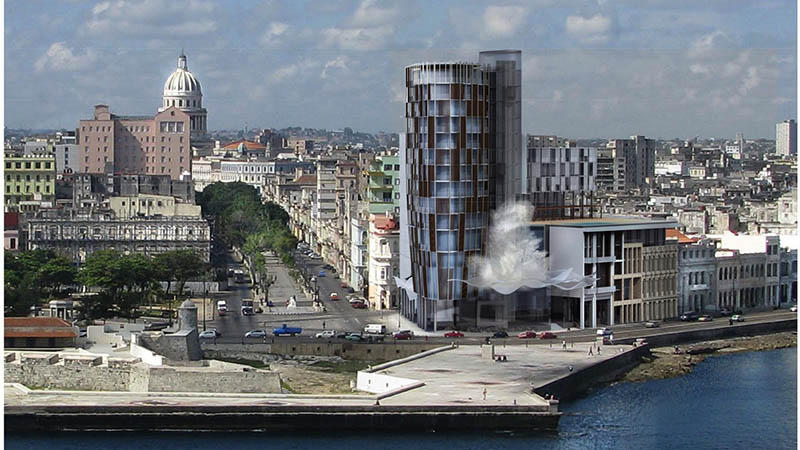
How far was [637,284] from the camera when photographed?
31.2 metres

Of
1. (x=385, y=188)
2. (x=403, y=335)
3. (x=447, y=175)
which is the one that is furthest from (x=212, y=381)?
(x=385, y=188)

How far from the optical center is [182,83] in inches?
3105

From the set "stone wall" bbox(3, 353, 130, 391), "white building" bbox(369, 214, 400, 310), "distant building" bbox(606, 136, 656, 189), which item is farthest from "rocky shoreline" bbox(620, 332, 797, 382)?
"distant building" bbox(606, 136, 656, 189)

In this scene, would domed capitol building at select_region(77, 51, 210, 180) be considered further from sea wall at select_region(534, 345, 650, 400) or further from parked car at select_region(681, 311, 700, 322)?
sea wall at select_region(534, 345, 650, 400)

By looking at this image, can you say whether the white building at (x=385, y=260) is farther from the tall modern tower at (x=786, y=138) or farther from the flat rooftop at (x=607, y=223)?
the tall modern tower at (x=786, y=138)

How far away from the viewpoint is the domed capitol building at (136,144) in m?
58.8

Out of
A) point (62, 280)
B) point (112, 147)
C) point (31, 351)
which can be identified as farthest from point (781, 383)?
point (112, 147)

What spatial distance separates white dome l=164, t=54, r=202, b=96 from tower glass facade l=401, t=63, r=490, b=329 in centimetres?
4975

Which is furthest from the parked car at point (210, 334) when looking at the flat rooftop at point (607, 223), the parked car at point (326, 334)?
the flat rooftop at point (607, 223)

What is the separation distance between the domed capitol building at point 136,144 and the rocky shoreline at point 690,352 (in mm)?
29749

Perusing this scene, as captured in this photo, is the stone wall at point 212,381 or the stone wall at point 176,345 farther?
the stone wall at point 176,345

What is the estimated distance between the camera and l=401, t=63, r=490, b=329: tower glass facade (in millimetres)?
29312

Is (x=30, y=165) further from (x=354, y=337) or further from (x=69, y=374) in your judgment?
(x=69, y=374)

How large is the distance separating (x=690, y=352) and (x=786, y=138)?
33.2 m
